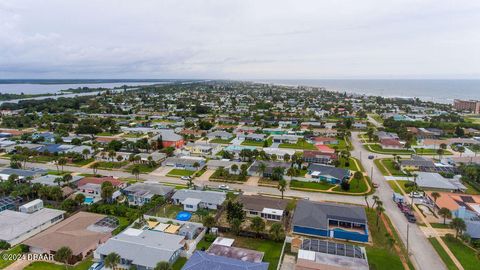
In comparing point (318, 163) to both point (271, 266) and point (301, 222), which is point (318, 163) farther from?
point (271, 266)

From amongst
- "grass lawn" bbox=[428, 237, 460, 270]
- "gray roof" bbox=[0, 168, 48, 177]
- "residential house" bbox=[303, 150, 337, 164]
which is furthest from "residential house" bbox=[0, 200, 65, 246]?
"residential house" bbox=[303, 150, 337, 164]

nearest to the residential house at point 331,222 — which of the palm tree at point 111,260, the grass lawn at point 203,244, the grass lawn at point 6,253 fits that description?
the grass lawn at point 203,244

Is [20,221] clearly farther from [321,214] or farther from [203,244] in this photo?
[321,214]

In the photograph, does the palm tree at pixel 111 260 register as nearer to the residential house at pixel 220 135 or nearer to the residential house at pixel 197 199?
the residential house at pixel 197 199

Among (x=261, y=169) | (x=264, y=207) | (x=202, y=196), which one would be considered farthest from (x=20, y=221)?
(x=261, y=169)

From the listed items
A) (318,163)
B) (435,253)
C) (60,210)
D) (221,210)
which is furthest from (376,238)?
(60,210)

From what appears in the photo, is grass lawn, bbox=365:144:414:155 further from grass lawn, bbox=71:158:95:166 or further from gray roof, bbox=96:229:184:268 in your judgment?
grass lawn, bbox=71:158:95:166
